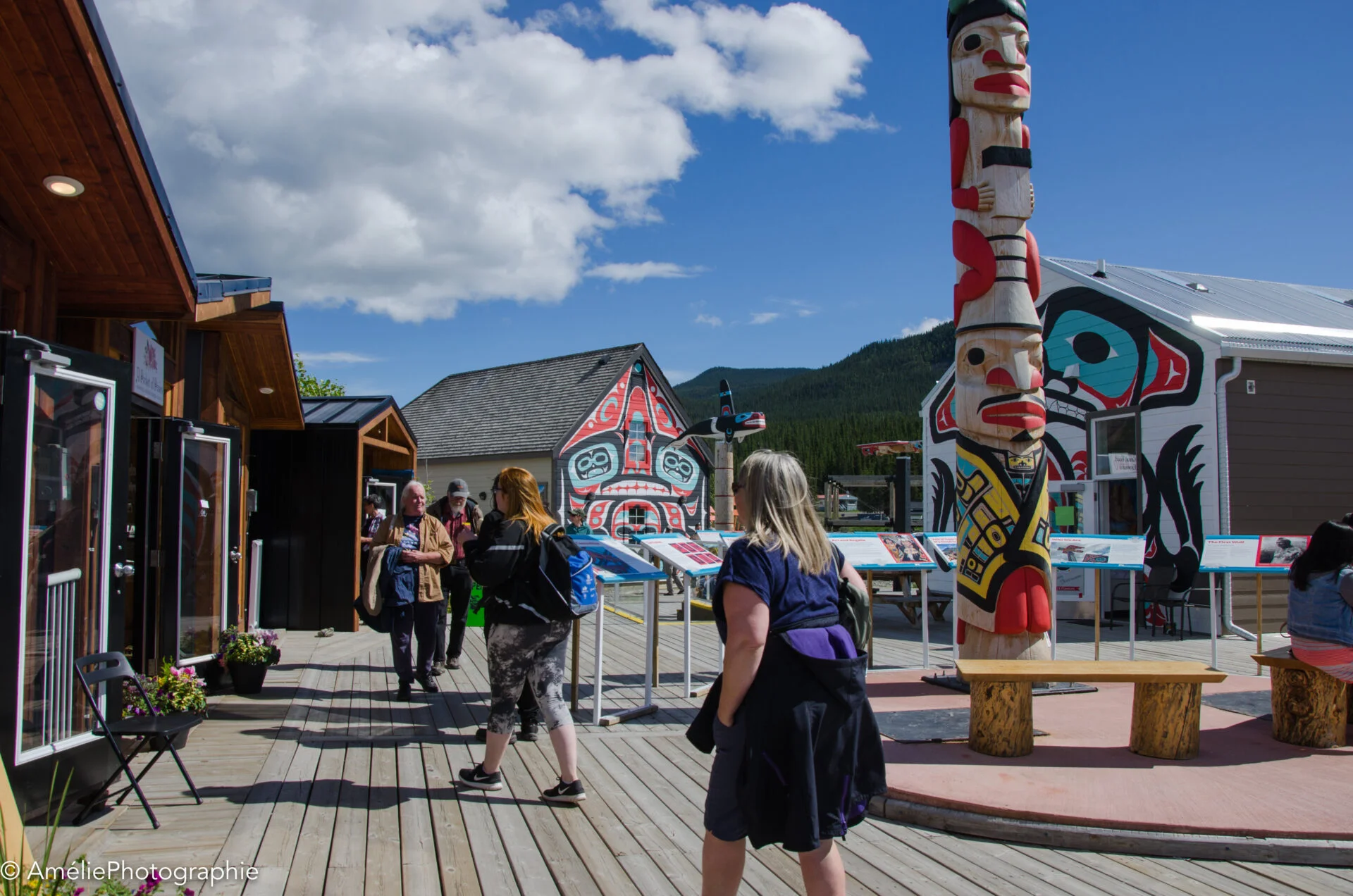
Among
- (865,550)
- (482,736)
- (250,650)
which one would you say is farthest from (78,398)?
(865,550)

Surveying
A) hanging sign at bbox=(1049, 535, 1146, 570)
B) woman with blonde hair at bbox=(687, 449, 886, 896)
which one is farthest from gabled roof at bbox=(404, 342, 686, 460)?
woman with blonde hair at bbox=(687, 449, 886, 896)

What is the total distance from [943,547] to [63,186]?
792 cm

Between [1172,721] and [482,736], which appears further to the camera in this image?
[482,736]

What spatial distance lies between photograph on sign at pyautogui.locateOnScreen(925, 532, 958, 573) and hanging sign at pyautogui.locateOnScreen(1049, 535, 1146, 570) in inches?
37.8

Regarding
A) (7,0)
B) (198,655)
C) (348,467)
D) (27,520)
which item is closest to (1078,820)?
(27,520)

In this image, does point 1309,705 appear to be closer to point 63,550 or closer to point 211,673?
point 63,550

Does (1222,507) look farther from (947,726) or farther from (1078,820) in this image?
(1078,820)

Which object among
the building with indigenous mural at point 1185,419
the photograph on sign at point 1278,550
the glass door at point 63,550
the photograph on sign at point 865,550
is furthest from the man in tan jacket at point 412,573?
the photograph on sign at point 1278,550

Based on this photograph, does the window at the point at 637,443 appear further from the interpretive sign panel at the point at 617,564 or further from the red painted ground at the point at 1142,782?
the red painted ground at the point at 1142,782

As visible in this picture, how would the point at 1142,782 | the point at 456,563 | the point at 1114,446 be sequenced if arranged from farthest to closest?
1. the point at 1114,446
2. the point at 456,563
3. the point at 1142,782

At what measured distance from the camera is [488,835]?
13.8ft

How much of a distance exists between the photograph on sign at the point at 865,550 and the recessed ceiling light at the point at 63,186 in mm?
6115

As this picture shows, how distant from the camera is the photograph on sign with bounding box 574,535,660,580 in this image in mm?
6566

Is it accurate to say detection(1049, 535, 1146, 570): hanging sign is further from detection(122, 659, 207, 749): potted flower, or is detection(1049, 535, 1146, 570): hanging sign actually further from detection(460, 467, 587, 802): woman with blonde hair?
detection(122, 659, 207, 749): potted flower
